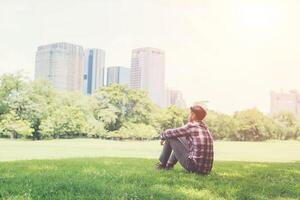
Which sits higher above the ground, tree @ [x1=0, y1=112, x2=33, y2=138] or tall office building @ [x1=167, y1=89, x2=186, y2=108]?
tall office building @ [x1=167, y1=89, x2=186, y2=108]

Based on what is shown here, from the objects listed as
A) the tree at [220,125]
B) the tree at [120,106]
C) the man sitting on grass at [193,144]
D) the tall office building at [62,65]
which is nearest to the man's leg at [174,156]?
the man sitting on grass at [193,144]

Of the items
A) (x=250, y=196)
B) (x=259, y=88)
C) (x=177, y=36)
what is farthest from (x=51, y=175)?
(x=259, y=88)

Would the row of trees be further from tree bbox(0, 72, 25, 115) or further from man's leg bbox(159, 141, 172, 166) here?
man's leg bbox(159, 141, 172, 166)

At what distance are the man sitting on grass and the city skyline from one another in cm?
1688

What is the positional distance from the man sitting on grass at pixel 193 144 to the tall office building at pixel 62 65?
2386 cm

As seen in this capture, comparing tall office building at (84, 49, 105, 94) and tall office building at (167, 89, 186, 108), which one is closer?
tall office building at (167, 89, 186, 108)

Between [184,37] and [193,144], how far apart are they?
2107 centimetres

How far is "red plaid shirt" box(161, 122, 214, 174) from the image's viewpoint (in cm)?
520

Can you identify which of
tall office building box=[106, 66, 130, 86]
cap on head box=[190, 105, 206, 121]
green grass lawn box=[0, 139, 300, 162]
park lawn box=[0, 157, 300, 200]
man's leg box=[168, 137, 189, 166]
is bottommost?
green grass lawn box=[0, 139, 300, 162]

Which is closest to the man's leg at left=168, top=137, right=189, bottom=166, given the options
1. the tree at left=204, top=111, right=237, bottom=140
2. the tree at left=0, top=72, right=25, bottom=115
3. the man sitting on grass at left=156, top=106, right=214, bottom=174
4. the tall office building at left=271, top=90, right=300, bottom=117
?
the man sitting on grass at left=156, top=106, right=214, bottom=174

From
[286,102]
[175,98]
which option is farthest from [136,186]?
[286,102]

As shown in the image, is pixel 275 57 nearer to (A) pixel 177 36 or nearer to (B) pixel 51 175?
(A) pixel 177 36

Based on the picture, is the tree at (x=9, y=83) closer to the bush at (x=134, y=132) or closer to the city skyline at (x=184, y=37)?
the city skyline at (x=184, y=37)

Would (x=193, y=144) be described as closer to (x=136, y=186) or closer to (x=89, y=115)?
(x=136, y=186)
